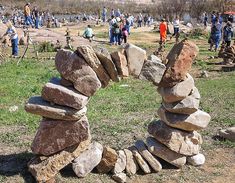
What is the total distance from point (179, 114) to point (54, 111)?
2531 millimetres

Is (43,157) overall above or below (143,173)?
above

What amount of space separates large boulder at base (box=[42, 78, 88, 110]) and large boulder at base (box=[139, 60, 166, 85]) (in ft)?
4.12

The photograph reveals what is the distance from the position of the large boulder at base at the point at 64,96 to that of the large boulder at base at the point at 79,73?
0.16 meters

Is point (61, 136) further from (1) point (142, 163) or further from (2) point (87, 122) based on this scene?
(1) point (142, 163)

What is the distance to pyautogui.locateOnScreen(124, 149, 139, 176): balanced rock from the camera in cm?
927

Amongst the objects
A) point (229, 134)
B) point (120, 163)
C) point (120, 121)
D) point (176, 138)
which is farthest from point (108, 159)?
point (229, 134)

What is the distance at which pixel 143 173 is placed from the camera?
9.41 meters

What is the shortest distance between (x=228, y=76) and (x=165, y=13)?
4161cm

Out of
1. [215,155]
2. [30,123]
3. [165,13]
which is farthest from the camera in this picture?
[165,13]

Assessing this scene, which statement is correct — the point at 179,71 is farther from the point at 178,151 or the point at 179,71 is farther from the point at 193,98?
the point at 178,151

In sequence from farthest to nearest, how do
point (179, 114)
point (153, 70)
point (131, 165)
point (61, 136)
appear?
point (179, 114), point (131, 165), point (153, 70), point (61, 136)

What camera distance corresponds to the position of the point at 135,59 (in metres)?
9.01

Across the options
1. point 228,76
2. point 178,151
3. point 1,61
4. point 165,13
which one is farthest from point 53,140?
point 165,13

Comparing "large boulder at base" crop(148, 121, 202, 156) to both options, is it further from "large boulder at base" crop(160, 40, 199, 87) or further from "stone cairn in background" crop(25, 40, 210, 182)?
"large boulder at base" crop(160, 40, 199, 87)
